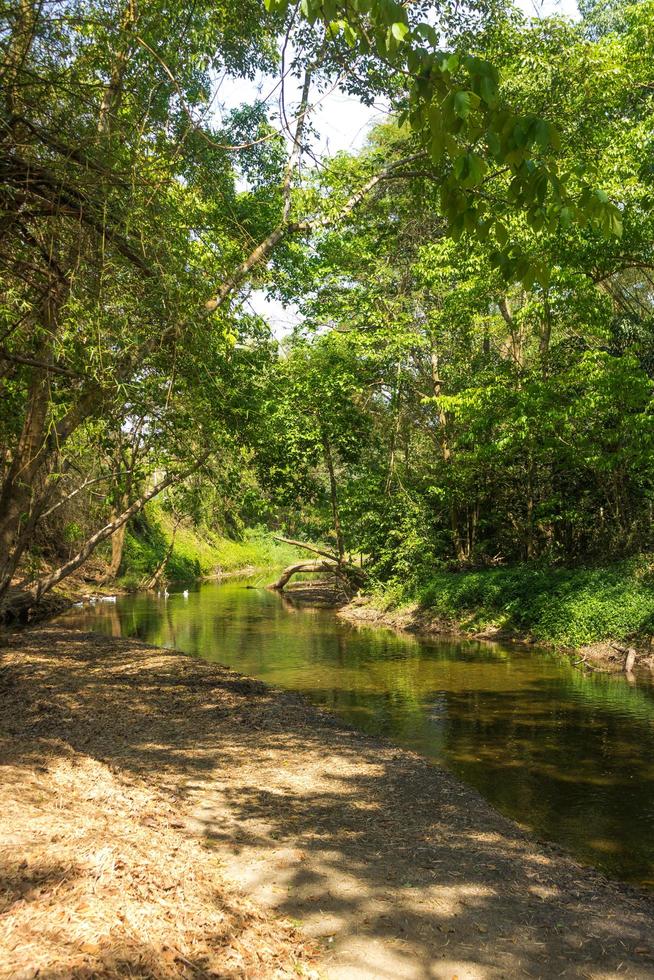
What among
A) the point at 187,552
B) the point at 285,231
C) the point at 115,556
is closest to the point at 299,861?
the point at 285,231

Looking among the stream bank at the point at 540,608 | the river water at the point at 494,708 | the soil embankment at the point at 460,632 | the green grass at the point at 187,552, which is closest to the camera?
the river water at the point at 494,708

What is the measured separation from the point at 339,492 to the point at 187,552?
16165mm

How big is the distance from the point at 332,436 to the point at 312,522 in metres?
4.37

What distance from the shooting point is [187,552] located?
1494 inches

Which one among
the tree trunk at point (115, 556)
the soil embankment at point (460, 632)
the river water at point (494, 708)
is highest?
the tree trunk at point (115, 556)

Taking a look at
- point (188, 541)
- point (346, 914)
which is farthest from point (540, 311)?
point (188, 541)

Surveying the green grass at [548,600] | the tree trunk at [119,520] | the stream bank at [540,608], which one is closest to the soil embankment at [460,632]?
the stream bank at [540,608]

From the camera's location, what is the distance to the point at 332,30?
2707 mm

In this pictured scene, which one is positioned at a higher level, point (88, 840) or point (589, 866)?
point (88, 840)

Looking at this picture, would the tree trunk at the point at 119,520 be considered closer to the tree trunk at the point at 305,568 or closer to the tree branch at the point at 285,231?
the tree branch at the point at 285,231

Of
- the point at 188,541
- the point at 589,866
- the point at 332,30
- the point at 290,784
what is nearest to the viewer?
the point at 332,30

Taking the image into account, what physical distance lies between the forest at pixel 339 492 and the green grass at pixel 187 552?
7.40 meters

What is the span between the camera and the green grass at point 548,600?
15.1 m

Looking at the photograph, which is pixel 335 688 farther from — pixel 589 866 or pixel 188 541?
pixel 188 541
